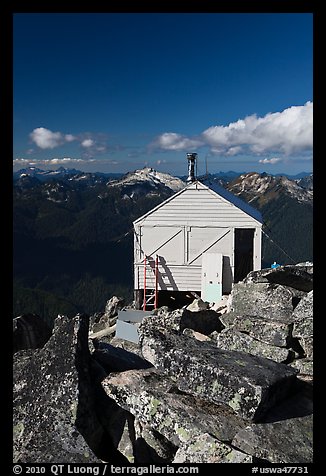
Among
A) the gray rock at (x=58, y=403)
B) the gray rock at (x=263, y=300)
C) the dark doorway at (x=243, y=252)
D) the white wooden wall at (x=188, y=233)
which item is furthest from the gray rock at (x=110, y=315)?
the gray rock at (x=58, y=403)

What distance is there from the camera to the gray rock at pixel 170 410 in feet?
19.4

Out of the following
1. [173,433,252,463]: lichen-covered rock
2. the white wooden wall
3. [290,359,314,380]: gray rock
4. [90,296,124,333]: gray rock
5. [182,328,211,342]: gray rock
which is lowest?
[90,296,124,333]: gray rock

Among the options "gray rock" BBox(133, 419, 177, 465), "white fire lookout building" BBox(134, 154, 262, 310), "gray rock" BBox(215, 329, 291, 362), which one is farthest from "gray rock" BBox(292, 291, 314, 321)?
"white fire lookout building" BBox(134, 154, 262, 310)

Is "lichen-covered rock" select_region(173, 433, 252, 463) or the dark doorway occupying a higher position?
the dark doorway

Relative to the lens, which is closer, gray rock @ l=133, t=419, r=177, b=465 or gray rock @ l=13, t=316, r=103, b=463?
gray rock @ l=13, t=316, r=103, b=463

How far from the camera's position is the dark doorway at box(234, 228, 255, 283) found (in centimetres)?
1870

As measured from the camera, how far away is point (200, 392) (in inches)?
254

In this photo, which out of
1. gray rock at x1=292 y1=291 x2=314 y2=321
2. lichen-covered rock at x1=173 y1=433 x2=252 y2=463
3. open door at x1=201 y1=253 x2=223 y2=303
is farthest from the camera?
open door at x1=201 y1=253 x2=223 y2=303

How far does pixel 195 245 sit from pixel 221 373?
40.5ft

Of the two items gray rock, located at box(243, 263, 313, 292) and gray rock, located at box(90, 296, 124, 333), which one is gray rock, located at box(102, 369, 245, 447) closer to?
gray rock, located at box(243, 263, 313, 292)

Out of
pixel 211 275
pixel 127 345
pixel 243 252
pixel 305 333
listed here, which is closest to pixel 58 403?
pixel 127 345

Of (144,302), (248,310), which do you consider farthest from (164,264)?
(248,310)

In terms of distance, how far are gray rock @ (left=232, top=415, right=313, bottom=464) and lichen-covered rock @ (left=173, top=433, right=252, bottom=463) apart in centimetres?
37

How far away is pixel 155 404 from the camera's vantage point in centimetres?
624
